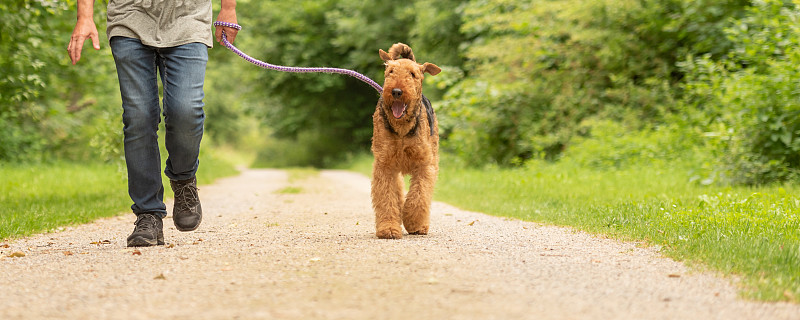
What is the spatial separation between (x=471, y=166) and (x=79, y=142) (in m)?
9.73

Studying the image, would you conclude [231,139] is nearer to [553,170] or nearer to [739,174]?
[553,170]

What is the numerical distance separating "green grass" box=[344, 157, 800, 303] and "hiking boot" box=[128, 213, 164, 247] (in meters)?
3.14

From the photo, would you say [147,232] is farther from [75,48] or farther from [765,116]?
[765,116]

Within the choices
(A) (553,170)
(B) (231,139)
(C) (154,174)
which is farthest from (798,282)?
(B) (231,139)

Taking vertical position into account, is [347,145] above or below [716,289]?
below

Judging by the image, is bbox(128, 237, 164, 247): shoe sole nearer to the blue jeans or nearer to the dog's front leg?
the blue jeans

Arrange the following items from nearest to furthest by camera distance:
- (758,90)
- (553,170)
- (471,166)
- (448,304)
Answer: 1. (448,304)
2. (758,90)
3. (553,170)
4. (471,166)

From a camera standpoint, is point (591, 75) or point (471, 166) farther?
point (471, 166)

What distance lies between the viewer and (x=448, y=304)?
2783 mm

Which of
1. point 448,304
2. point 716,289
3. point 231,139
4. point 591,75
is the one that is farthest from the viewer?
point 231,139

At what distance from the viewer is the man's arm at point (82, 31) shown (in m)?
4.25

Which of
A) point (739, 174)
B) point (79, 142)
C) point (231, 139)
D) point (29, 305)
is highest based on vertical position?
point (29, 305)

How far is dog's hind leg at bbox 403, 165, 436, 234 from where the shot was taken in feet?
16.7

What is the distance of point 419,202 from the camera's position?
5070mm
